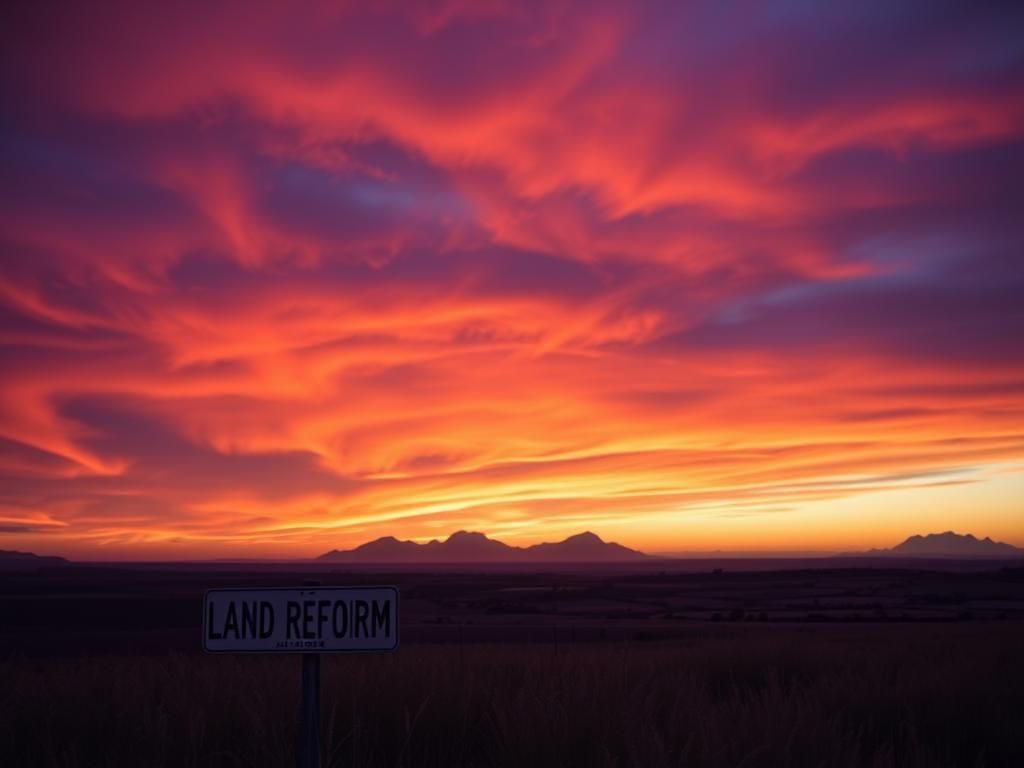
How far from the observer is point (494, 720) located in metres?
6.78

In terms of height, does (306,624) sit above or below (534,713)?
above

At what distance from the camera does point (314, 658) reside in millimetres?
3771

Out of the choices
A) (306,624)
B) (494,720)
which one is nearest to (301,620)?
(306,624)

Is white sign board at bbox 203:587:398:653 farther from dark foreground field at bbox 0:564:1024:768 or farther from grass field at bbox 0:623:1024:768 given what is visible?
grass field at bbox 0:623:1024:768

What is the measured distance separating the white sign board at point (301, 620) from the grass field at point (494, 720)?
165 centimetres

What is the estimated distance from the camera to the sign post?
3.61m

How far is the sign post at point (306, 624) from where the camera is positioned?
3607 mm

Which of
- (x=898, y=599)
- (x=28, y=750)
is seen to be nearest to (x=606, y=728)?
(x=28, y=750)

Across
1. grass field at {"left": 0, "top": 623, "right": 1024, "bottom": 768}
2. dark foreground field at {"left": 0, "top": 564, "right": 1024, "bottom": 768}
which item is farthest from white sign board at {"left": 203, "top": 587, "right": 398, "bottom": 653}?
grass field at {"left": 0, "top": 623, "right": 1024, "bottom": 768}

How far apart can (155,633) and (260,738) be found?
36.9 metres

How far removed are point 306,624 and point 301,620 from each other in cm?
3

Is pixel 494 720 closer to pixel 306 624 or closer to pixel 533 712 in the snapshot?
pixel 533 712

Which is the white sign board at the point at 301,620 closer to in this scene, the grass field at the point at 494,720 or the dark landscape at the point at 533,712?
the dark landscape at the point at 533,712

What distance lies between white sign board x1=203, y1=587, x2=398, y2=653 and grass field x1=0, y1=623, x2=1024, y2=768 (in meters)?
1.65
